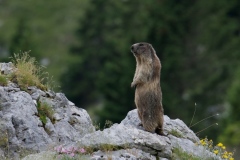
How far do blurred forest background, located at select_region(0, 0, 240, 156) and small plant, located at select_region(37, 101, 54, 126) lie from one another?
30.6 m

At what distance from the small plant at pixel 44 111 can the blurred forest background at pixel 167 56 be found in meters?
30.6

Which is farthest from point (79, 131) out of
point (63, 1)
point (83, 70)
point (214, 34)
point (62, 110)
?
point (63, 1)

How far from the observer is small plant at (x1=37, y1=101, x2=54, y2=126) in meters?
19.8

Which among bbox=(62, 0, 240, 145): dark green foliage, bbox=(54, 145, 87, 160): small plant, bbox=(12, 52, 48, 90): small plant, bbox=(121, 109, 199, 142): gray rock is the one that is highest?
bbox=(62, 0, 240, 145): dark green foliage

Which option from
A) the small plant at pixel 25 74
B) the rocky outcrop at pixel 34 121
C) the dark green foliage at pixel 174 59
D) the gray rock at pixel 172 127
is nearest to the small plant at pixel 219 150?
the gray rock at pixel 172 127

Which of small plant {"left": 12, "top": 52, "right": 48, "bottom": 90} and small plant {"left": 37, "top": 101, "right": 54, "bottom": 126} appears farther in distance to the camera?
small plant {"left": 12, "top": 52, "right": 48, "bottom": 90}

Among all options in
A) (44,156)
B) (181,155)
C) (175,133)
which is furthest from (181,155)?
(44,156)

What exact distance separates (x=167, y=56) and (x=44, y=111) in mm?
45958

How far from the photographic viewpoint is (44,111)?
19.9m

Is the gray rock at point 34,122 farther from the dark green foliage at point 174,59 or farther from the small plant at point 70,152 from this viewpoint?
the dark green foliage at point 174,59

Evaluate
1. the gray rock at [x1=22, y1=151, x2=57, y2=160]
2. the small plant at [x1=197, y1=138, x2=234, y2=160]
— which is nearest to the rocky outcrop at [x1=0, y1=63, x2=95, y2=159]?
the gray rock at [x1=22, y1=151, x2=57, y2=160]

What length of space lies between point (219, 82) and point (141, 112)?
156 feet

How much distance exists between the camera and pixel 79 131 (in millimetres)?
20188

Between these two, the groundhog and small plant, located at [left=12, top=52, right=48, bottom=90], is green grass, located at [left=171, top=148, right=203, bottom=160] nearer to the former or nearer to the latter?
the groundhog
